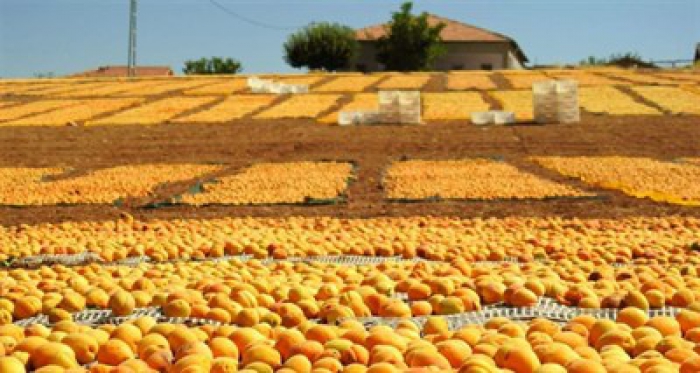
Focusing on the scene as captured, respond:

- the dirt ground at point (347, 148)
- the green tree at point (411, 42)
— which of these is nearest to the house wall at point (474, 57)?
the green tree at point (411, 42)

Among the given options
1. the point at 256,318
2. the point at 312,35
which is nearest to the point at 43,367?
the point at 256,318

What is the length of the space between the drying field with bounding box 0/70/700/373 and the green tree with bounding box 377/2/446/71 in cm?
3523

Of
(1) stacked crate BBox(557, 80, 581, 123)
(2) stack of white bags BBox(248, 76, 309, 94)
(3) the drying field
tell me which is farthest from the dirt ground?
(2) stack of white bags BBox(248, 76, 309, 94)

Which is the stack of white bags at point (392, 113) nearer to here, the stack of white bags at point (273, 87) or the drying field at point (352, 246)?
the drying field at point (352, 246)

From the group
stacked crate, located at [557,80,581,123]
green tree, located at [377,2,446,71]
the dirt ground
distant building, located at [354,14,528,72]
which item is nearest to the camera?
the dirt ground

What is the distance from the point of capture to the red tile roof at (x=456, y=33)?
6788cm

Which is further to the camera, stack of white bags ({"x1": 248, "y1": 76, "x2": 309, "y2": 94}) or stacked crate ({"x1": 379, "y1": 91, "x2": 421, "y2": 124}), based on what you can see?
stack of white bags ({"x1": 248, "y1": 76, "x2": 309, "y2": 94})

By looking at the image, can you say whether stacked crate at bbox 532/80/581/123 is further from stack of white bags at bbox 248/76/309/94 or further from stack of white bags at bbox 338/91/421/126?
stack of white bags at bbox 248/76/309/94

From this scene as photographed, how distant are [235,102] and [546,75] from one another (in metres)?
19.2

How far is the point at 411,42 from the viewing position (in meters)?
62.9

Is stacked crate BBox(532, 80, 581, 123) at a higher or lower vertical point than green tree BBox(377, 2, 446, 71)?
lower

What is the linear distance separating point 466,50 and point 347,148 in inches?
1917

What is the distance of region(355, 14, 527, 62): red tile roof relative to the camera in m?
67.9

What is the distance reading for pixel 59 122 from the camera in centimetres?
2969
